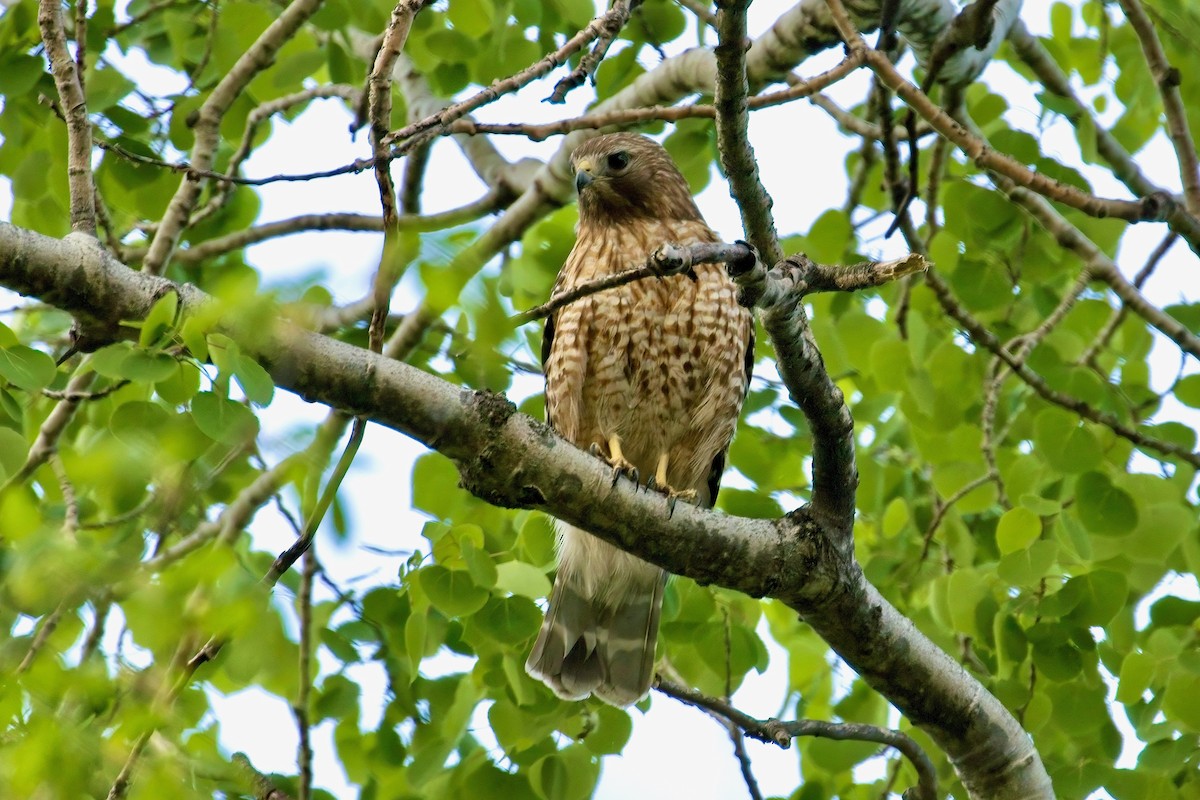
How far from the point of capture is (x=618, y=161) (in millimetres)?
5137

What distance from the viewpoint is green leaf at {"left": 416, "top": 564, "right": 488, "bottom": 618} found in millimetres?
3447

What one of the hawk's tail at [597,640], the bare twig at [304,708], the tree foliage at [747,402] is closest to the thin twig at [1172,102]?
the tree foliage at [747,402]

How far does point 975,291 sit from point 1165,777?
5.96 feet

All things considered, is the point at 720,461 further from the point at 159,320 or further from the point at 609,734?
the point at 159,320

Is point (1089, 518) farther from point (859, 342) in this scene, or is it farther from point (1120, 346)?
point (1120, 346)

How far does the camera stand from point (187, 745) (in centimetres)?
216

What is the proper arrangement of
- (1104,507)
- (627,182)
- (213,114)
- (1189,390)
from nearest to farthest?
1. (1104,507)
2. (213,114)
3. (1189,390)
4. (627,182)

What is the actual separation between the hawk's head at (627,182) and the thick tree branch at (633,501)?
6.93 ft

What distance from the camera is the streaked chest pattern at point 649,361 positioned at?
180 inches

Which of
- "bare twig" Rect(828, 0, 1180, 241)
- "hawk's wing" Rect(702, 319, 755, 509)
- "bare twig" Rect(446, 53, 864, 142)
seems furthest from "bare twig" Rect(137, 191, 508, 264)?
"bare twig" Rect(828, 0, 1180, 241)

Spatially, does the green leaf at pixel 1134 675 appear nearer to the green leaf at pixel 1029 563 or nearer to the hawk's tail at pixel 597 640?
the green leaf at pixel 1029 563

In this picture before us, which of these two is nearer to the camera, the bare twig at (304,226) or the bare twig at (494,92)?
the bare twig at (494,92)

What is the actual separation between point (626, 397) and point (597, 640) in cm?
87

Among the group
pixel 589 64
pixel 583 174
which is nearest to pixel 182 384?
pixel 589 64
